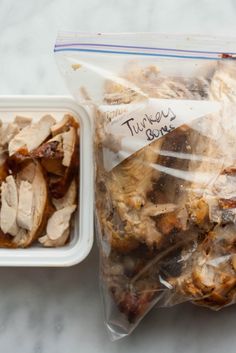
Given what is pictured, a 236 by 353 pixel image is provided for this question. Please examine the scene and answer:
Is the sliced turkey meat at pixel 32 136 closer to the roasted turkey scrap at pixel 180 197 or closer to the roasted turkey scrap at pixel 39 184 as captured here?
the roasted turkey scrap at pixel 39 184

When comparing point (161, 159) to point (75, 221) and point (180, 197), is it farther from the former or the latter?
point (75, 221)

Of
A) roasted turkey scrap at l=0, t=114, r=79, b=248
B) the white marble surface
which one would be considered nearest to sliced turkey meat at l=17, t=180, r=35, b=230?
roasted turkey scrap at l=0, t=114, r=79, b=248

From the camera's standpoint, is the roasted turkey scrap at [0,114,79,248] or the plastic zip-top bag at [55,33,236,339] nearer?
the plastic zip-top bag at [55,33,236,339]

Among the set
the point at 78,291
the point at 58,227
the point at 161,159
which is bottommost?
the point at 78,291

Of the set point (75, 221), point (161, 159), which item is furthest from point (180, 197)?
point (75, 221)

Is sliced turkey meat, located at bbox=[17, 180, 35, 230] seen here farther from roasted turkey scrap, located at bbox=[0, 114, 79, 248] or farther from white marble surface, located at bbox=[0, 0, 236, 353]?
white marble surface, located at bbox=[0, 0, 236, 353]

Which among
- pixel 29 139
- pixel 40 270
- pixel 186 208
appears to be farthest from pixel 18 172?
pixel 186 208
